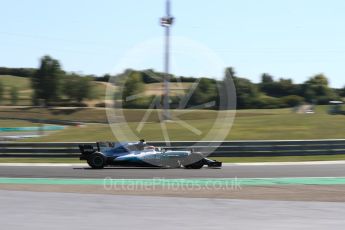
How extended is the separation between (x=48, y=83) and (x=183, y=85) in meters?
97.5

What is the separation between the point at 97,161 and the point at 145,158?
5.18ft

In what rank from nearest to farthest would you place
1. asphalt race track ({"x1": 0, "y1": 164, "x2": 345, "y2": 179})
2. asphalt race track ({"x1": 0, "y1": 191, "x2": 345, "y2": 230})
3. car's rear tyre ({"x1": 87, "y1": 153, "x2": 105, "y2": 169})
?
asphalt race track ({"x1": 0, "y1": 191, "x2": 345, "y2": 230}) → asphalt race track ({"x1": 0, "y1": 164, "x2": 345, "y2": 179}) → car's rear tyre ({"x1": 87, "y1": 153, "x2": 105, "y2": 169})

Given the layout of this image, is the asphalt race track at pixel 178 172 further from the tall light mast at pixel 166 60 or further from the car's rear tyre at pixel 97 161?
the tall light mast at pixel 166 60

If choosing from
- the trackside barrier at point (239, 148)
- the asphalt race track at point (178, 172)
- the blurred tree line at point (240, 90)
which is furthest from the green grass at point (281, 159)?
the blurred tree line at point (240, 90)

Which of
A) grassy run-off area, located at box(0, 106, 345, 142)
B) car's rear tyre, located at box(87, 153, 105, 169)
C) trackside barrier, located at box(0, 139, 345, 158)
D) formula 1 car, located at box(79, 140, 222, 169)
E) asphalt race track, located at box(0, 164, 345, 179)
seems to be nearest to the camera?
asphalt race track, located at box(0, 164, 345, 179)

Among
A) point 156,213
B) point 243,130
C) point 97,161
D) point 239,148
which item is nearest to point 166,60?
point 243,130

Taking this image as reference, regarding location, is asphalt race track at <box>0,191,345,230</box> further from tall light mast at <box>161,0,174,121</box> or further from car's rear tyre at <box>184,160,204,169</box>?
tall light mast at <box>161,0,174,121</box>

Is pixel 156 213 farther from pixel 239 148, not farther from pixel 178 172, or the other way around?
pixel 239 148

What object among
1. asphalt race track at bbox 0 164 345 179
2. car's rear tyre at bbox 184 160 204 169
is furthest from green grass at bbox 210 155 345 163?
car's rear tyre at bbox 184 160 204 169

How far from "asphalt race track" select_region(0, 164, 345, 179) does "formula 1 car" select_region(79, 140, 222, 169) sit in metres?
0.20

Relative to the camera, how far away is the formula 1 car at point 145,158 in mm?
16316

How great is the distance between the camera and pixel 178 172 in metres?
15.3

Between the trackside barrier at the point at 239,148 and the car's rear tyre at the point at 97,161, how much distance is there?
4255 mm

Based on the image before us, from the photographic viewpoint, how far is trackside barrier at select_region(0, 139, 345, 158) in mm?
21109
